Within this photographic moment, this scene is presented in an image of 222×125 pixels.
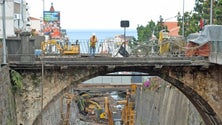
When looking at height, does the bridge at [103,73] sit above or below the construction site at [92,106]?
above

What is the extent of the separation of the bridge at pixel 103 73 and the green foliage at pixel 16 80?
272mm

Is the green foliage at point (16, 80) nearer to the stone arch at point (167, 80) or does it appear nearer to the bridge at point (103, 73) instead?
the bridge at point (103, 73)

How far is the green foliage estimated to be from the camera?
52.2 feet

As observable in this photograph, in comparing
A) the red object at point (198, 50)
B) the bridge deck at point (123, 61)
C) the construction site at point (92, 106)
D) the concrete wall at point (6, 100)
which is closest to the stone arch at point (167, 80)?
the bridge deck at point (123, 61)

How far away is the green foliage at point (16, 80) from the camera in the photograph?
→ 52.2 ft

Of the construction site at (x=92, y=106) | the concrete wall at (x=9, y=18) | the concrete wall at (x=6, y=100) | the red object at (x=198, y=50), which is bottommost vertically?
the construction site at (x=92, y=106)

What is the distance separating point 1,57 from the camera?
52.6 feet

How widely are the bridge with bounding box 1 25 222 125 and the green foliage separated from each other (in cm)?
27

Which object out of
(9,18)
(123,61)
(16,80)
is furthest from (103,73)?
(9,18)

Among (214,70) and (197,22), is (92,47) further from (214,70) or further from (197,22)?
(197,22)

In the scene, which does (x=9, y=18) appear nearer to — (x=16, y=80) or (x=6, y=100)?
(x=16, y=80)

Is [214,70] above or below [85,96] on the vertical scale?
above

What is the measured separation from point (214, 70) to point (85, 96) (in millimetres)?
32113

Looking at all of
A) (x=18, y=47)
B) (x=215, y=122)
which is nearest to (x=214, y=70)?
(x=215, y=122)
